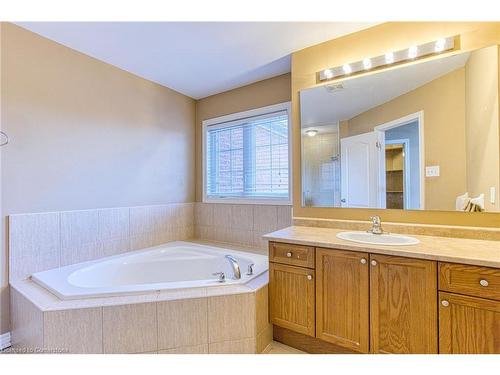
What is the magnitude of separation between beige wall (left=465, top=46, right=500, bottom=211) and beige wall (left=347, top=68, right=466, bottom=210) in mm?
36

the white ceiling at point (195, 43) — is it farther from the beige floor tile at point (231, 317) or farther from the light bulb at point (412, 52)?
the beige floor tile at point (231, 317)

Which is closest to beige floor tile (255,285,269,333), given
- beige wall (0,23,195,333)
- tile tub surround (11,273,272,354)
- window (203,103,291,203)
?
tile tub surround (11,273,272,354)

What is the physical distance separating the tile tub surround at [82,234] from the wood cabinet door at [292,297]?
5.50 ft

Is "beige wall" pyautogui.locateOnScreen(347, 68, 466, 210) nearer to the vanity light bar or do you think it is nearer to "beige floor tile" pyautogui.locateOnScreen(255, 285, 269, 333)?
the vanity light bar

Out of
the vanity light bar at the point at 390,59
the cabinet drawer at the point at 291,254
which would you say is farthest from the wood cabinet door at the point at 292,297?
the vanity light bar at the point at 390,59

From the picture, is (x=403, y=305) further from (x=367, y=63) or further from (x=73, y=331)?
(x=73, y=331)

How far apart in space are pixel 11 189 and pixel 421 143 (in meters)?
3.05

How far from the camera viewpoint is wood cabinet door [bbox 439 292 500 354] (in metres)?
1.14

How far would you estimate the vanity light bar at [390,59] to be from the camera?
1.70 m

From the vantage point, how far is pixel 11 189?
1861 millimetres

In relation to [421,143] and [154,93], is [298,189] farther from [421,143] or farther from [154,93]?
[154,93]

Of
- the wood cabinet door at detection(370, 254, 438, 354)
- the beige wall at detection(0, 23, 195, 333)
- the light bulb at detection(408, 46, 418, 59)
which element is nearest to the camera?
the wood cabinet door at detection(370, 254, 438, 354)

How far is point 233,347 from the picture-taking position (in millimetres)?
1639

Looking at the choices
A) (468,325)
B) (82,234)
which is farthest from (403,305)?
(82,234)
